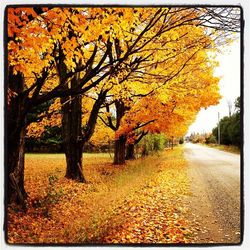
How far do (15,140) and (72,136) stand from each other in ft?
5.37

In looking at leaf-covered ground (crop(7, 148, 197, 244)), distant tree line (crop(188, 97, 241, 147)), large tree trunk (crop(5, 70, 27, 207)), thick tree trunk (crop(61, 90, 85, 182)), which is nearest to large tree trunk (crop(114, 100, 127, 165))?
leaf-covered ground (crop(7, 148, 197, 244))

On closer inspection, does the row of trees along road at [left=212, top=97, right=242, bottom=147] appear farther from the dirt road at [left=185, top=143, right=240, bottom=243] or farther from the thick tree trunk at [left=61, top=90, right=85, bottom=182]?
the thick tree trunk at [left=61, top=90, right=85, bottom=182]

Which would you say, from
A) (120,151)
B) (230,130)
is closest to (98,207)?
(120,151)

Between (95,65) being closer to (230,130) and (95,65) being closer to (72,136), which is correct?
(72,136)

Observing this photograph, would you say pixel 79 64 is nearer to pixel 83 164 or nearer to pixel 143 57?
pixel 143 57

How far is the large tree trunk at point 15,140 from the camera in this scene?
4500mm

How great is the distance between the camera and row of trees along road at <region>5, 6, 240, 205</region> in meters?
4.30

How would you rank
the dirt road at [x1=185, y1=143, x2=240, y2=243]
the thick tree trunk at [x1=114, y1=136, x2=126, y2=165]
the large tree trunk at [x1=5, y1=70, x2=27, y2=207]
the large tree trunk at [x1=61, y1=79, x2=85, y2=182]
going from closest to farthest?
the dirt road at [x1=185, y1=143, x2=240, y2=243], the large tree trunk at [x1=5, y1=70, x2=27, y2=207], the large tree trunk at [x1=61, y1=79, x2=85, y2=182], the thick tree trunk at [x1=114, y1=136, x2=126, y2=165]

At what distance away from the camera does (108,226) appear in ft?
14.6

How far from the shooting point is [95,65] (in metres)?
4.93

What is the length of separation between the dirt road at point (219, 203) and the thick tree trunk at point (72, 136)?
186 cm

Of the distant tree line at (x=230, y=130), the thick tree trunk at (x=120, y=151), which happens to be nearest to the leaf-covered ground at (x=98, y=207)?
the thick tree trunk at (x=120, y=151)

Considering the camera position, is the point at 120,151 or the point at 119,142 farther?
the point at 119,142

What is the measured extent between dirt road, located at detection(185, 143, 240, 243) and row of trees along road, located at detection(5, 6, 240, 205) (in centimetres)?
107
